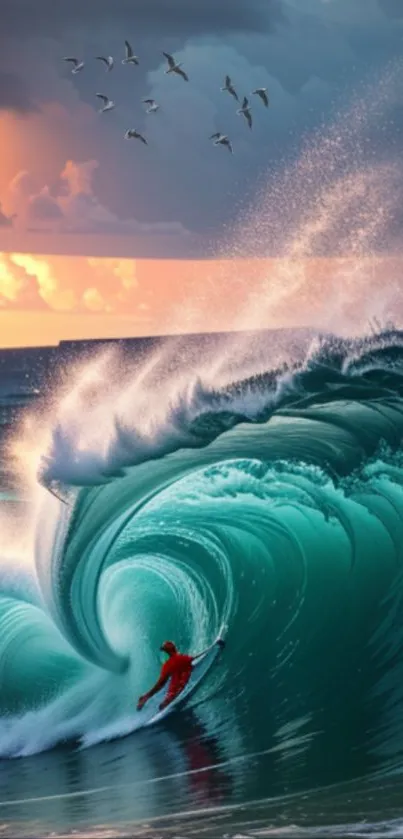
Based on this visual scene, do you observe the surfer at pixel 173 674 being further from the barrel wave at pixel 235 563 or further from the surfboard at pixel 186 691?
the barrel wave at pixel 235 563

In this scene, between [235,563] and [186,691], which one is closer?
[186,691]

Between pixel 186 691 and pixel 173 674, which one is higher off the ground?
pixel 173 674

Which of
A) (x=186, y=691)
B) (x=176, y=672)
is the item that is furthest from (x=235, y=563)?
(x=176, y=672)

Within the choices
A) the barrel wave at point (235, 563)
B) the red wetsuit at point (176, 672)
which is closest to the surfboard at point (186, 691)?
the barrel wave at point (235, 563)

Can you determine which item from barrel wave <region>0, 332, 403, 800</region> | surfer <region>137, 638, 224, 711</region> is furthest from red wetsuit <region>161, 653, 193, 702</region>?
barrel wave <region>0, 332, 403, 800</region>

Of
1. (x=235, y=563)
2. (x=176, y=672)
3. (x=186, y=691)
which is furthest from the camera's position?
(x=235, y=563)

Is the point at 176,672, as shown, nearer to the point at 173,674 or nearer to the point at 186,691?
the point at 173,674

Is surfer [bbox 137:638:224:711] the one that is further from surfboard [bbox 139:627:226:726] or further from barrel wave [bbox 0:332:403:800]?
barrel wave [bbox 0:332:403:800]

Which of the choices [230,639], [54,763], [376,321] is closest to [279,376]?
[376,321]
